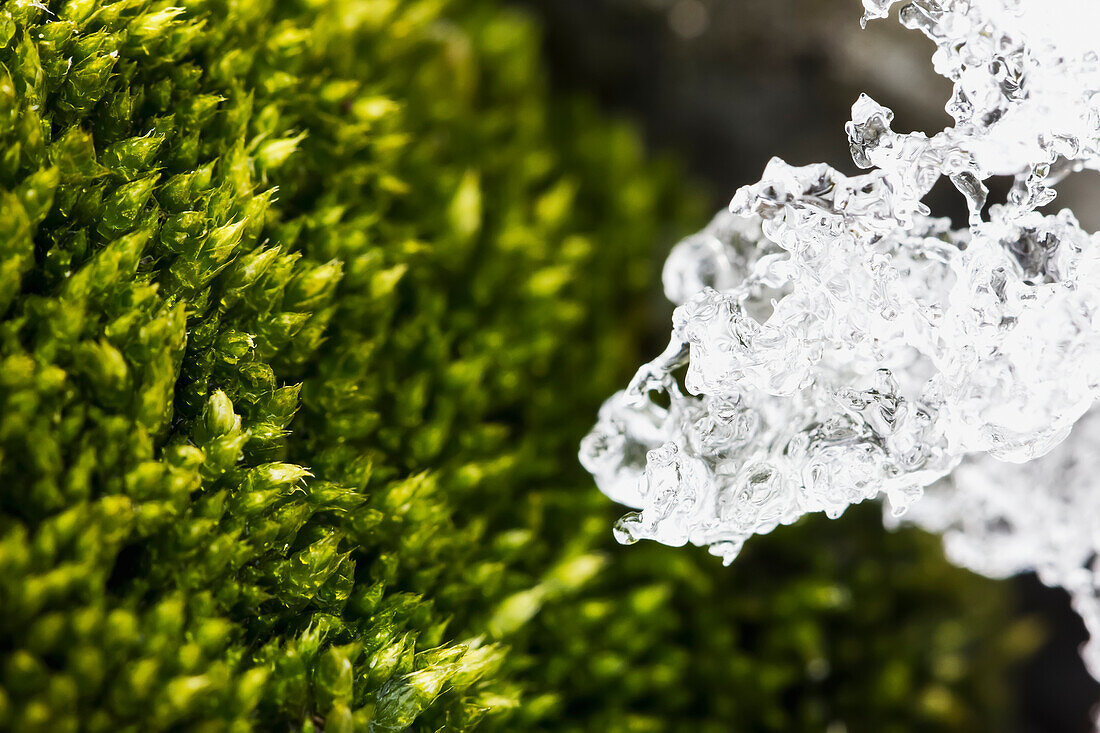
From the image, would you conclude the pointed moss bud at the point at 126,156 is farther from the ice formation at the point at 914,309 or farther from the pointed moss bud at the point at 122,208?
the ice formation at the point at 914,309

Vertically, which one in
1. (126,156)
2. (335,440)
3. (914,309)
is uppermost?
(126,156)

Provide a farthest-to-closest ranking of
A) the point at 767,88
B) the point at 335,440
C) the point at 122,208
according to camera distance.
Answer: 1. the point at 767,88
2. the point at 335,440
3. the point at 122,208

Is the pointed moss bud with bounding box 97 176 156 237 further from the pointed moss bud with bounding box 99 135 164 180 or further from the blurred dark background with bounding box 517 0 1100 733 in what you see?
the blurred dark background with bounding box 517 0 1100 733

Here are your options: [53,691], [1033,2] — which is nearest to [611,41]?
[1033,2]

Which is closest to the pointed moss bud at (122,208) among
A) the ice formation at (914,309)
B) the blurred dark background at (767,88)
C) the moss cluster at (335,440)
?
the moss cluster at (335,440)

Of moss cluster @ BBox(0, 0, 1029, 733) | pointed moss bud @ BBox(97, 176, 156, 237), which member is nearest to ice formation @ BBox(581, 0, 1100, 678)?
moss cluster @ BBox(0, 0, 1029, 733)

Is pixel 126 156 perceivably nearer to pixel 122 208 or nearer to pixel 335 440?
pixel 122 208

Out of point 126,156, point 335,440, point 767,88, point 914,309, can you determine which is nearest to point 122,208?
point 126,156
